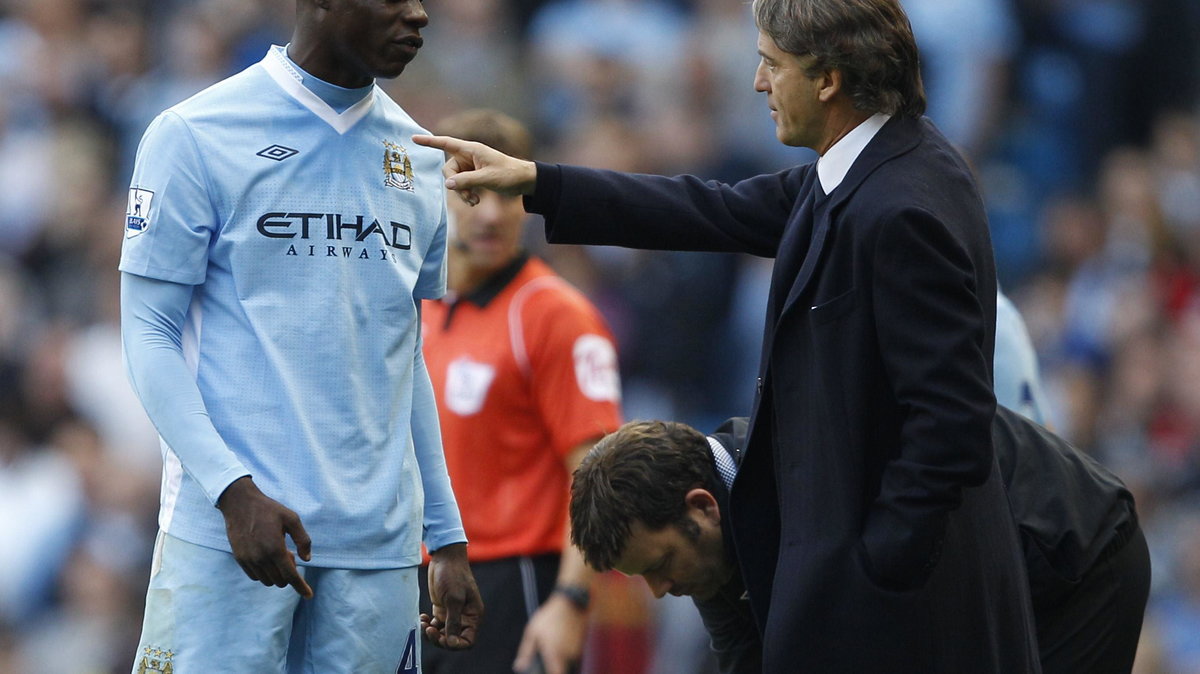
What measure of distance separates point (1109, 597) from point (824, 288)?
4.56 ft

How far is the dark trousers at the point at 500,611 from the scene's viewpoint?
5.11 meters

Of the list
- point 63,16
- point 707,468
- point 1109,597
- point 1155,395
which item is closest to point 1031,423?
point 1109,597

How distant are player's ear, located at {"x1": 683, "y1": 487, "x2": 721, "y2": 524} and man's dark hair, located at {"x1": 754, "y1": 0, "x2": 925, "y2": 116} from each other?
3.28 feet

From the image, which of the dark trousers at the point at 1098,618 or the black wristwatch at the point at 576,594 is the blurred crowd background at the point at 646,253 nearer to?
the black wristwatch at the point at 576,594

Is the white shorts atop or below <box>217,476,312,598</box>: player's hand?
below

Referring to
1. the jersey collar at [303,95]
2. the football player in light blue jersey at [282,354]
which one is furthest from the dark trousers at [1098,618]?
the jersey collar at [303,95]

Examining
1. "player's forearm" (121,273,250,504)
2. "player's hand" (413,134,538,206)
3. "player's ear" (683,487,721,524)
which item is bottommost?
"player's ear" (683,487,721,524)

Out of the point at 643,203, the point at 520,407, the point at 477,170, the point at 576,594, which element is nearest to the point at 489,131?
the point at 520,407

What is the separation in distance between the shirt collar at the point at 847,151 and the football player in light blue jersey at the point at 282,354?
2.83 ft

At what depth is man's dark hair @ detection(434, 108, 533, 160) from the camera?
539 centimetres

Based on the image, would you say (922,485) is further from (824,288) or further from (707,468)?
(707,468)

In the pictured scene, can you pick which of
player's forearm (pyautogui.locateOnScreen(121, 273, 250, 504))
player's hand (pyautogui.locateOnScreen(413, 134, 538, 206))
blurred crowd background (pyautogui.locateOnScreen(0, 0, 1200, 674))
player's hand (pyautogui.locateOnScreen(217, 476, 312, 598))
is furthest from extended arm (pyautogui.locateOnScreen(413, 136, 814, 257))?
blurred crowd background (pyautogui.locateOnScreen(0, 0, 1200, 674))

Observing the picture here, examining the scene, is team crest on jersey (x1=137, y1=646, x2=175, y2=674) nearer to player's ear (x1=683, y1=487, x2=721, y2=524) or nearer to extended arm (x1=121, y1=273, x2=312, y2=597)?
extended arm (x1=121, y1=273, x2=312, y2=597)

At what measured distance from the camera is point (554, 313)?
17.3 feet
